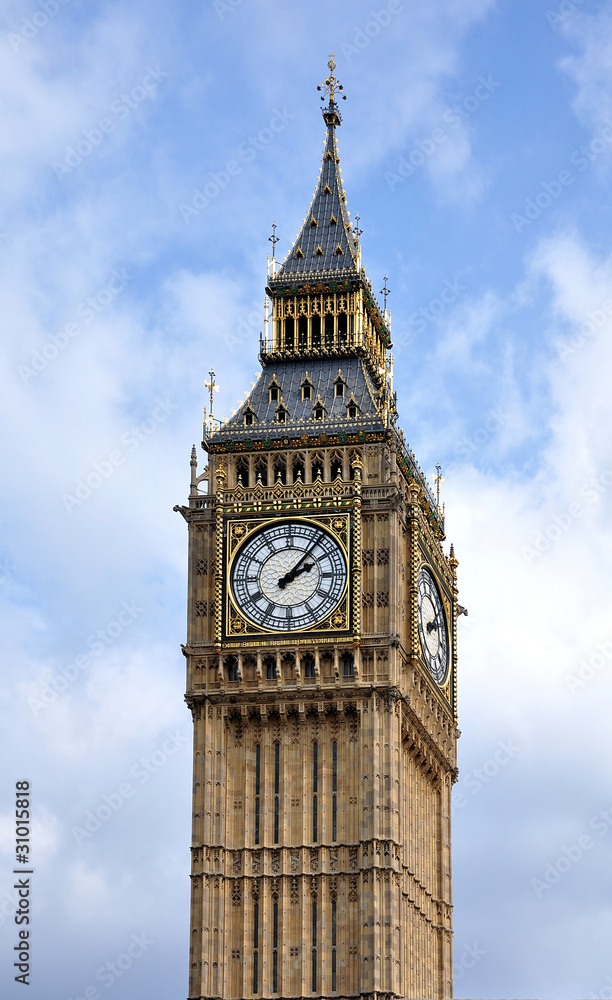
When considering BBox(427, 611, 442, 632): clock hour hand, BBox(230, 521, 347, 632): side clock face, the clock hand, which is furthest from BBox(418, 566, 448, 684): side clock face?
the clock hand

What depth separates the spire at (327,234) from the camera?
11506cm

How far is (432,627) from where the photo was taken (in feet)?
359

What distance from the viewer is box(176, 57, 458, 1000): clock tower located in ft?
332

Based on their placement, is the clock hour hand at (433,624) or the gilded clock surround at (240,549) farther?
the clock hour hand at (433,624)

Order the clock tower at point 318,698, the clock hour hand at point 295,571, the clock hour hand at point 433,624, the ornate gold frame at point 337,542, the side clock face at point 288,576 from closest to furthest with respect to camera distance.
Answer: the clock tower at point 318,698 < the ornate gold frame at point 337,542 < the side clock face at point 288,576 < the clock hour hand at point 295,571 < the clock hour hand at point 433,624

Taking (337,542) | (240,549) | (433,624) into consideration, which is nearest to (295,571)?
(337,542)

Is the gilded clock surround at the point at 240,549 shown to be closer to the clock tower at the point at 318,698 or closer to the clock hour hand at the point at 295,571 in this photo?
the clock tower at the point at 318,698

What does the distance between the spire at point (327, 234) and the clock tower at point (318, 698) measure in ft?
13.2

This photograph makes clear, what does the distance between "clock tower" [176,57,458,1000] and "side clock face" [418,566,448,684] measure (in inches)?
5.5

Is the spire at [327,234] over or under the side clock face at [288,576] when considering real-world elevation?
over

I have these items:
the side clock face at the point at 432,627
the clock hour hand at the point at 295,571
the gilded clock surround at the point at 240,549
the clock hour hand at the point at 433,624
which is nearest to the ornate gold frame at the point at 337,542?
the gilded clock surround at the point at 240,549

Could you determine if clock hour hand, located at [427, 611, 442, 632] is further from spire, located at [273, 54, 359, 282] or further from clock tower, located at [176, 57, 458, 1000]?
spire, located at [273, 54, 359, 282]

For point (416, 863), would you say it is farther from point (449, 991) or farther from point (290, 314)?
point (290, 314)

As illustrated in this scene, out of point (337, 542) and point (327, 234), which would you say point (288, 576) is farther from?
point (327, 234)
